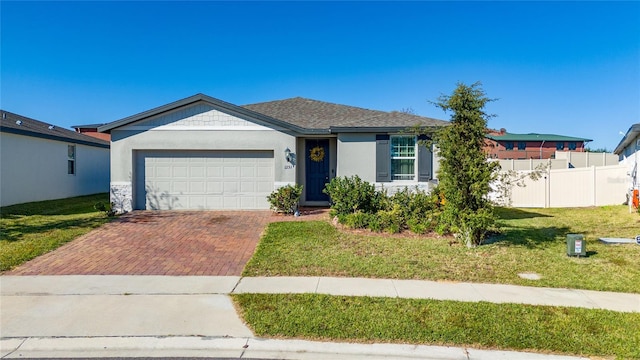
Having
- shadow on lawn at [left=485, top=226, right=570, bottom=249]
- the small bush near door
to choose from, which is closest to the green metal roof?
shadow on lawn at [left=485, top=226, right=570, bottom=249]

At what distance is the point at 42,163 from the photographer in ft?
50.8

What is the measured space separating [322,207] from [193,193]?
186 inches

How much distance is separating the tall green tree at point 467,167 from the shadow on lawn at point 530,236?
0.84 metres

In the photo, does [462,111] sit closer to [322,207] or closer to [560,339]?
[560,339]

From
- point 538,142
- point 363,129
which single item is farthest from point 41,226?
point 538,142

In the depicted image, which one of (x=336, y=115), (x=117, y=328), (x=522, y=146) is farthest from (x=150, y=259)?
(x=522, y=146)

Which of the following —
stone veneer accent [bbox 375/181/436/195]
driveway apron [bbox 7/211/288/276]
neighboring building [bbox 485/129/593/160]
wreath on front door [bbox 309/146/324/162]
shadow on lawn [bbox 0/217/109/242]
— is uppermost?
neighboring building [bbox 485/129/593/160]

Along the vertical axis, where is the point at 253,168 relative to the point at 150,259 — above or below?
above

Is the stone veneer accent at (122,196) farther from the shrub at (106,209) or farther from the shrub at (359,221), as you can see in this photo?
the shrub at (359,221)

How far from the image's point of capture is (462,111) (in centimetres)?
788

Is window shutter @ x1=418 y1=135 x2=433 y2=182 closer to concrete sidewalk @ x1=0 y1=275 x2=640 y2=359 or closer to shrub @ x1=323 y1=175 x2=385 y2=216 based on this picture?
shrub @ x1=323 y1=175 x2=385 y2=216

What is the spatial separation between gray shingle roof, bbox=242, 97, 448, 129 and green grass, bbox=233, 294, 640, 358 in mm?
7575

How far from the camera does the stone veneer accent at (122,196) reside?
12.6m

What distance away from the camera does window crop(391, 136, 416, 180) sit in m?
12.7
